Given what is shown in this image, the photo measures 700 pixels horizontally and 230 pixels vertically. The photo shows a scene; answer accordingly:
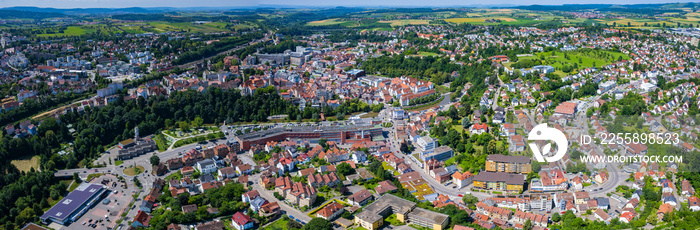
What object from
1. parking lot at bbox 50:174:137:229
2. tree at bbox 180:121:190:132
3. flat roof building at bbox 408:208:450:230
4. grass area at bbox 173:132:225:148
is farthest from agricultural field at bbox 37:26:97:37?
flat roof building at bbox 408:208:450:230

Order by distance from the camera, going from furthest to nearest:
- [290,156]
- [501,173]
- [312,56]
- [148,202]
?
[312,56]
[290,156]
[501,173]
[148,202]

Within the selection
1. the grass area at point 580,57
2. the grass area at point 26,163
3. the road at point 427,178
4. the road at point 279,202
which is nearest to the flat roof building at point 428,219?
the road at point 427,178

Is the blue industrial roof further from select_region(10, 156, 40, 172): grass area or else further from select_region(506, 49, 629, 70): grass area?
select_region(506, 49, 629, 70): grass area

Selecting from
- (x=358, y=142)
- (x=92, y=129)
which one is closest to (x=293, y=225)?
(x=358, y=142)

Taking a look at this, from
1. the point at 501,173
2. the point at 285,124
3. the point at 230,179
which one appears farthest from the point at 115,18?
the point at 501,173

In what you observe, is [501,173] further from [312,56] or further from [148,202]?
[312,56]
